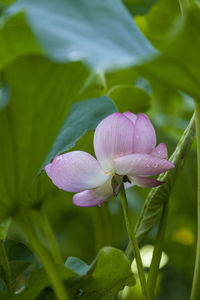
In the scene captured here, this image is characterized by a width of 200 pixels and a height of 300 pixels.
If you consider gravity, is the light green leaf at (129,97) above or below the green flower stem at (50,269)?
below

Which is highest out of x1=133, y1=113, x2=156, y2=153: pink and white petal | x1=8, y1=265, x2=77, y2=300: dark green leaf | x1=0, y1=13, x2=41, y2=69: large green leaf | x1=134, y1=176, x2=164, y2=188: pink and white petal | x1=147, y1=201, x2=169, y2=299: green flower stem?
x1=0, y1=13, x2=41, y2=69: large green leaf

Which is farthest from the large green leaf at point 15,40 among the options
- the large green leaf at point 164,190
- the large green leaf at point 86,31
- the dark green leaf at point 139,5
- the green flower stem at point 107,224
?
the dark green leaf at point 139,5

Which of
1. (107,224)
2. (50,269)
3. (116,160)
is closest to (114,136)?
(116,160)

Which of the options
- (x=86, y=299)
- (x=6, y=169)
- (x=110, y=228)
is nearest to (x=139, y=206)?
(x=110, y=228)

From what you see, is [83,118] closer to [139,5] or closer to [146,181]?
[146,181]

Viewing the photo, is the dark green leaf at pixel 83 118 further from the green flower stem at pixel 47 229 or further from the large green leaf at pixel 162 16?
the large green leaf at pixel 162 16

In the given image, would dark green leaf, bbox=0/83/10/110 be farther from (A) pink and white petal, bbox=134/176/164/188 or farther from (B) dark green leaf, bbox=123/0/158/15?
(B) dark green leaf, bbox=123/0/158/15

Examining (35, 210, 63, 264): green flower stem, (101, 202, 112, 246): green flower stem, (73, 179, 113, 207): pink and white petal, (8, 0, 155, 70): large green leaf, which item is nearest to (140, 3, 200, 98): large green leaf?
(8, 0, 155, 70): large green leaf
